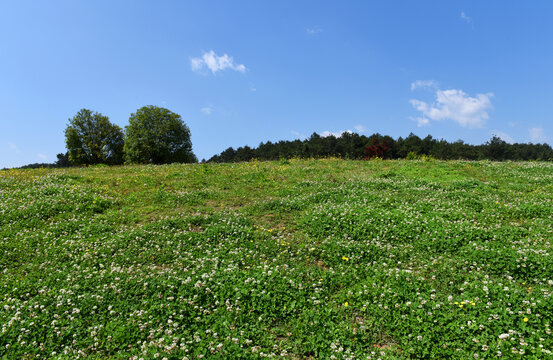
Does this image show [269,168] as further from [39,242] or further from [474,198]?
[39,242]

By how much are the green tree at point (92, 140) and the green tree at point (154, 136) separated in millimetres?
12184

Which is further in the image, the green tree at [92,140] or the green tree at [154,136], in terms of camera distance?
the green tree at [92,140]

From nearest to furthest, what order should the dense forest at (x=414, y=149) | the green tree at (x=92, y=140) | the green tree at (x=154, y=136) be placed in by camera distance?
the green tree at (x=154, y=136) < the green tree at (x=92, y=140) < the dense forest at (x=414, y=149)

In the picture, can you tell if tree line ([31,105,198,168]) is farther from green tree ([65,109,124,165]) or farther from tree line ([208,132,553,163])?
tree line ([208,132,553,163])

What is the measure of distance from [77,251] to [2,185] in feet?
45.2

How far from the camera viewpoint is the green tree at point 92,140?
185 feet

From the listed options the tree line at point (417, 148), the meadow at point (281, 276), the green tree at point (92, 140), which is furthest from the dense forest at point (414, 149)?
the meadow at point (281, 276)

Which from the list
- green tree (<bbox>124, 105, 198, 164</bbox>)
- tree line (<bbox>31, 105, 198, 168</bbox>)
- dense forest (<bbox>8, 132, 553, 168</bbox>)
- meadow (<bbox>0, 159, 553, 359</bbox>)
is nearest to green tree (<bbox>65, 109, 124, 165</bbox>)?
tree line (<bbox>31, 105, 198, 168</bbox>)

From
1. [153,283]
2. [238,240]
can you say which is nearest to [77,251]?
[153,283]

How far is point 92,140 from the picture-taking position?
5756 centimetres

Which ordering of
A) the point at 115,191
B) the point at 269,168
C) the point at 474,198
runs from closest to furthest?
the point at 474,198
the point at 115,191
the point at 269,168

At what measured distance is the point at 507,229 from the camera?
1064 cm

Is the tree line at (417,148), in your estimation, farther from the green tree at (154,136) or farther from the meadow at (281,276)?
the meadow at (281,276)

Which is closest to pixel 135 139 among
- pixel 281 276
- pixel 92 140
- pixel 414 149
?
pixel 92 140
